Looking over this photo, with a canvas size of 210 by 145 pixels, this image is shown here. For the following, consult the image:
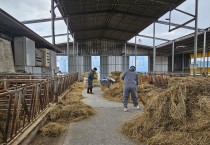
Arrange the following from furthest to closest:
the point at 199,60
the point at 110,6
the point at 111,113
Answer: the point at 199,60, the point at 110,6, the point at 111,113

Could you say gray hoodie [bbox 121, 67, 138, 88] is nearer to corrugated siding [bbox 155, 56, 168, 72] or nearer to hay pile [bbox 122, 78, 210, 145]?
hay pile [bbox 122, 78, 210, 145]

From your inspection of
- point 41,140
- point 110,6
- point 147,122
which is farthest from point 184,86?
point 110,6

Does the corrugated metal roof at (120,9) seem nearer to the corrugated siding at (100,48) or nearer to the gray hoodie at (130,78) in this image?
the gray hoodie at (130,78)

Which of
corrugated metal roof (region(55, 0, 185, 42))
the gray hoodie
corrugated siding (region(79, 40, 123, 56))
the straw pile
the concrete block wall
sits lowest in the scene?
the straw pile

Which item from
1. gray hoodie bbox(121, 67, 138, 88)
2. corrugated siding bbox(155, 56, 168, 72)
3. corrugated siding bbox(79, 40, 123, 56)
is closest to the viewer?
gray hoodie bbox(121, 67, 138, 88)

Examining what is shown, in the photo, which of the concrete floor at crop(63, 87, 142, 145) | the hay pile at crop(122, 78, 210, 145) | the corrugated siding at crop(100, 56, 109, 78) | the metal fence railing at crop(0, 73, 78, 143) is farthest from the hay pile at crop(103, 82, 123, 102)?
the corrugated siding at crop(100, 56, 109, 78)

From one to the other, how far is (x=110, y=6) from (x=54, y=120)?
10.2 metres

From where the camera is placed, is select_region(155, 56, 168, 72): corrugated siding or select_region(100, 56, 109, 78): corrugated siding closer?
select_region(100, 56, 109, 78): corrugated siding

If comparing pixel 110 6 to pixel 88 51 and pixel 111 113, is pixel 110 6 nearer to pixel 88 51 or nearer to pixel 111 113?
pixel 111 113

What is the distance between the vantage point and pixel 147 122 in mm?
5277

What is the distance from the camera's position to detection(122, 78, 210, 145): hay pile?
14.2 feet

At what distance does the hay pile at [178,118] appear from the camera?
4.34m

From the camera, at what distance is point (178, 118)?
15.6 ft

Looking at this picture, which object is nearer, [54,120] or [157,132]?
[157,132]
